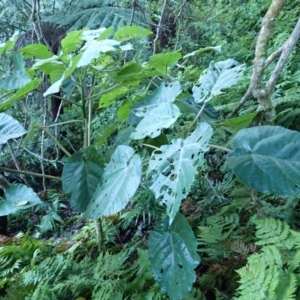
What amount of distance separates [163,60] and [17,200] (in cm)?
73

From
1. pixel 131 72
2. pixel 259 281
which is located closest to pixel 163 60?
pixel 131 72

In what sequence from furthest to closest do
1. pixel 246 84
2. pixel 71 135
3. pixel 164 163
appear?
pixel 71 135 → pixel 246 84 → pixel 164 163

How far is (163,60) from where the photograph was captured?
1.30m

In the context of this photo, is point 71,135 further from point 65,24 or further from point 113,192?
point 113,192

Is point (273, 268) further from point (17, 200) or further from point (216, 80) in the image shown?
point (17, 200)

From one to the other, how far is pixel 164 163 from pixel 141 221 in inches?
51.3

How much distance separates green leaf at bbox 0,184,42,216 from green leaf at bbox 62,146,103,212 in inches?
5.0

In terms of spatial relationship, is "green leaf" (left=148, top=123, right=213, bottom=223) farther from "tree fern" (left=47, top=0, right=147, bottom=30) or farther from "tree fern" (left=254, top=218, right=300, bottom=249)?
"tree fern" (left=47, top=0, right=147, bottom=30)

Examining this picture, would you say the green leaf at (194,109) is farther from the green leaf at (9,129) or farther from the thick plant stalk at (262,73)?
the green leaf at (9,129)

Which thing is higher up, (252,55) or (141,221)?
(252,55)

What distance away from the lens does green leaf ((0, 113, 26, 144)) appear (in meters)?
1.17

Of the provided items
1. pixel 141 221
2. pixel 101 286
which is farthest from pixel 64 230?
pixel 101 286

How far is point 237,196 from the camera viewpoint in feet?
5.78

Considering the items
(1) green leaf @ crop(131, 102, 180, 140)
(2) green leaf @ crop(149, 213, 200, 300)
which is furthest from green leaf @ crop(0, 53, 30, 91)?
(2) green leaf @ crop(149, 213, 200, 300)
